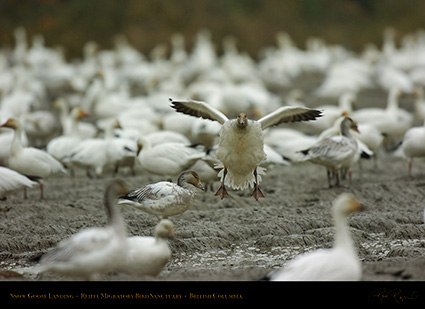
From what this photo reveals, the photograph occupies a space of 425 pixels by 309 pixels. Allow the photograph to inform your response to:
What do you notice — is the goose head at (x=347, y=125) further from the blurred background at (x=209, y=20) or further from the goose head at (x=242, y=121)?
the blurred background at (x=209, y=20)

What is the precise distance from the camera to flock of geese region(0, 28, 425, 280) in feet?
18.6

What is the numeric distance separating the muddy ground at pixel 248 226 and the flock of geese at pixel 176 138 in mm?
353

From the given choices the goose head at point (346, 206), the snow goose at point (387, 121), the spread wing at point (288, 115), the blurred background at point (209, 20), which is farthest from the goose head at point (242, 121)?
the blurred background at point (209, 20)

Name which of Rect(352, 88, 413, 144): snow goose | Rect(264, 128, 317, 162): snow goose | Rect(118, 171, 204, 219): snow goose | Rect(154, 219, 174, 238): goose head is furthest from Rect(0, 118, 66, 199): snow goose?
Rect(352, 88, 413, 144): snow goose

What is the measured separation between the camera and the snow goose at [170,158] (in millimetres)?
10070

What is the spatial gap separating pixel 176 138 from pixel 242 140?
9.42 ft

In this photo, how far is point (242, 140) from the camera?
910 centimetres

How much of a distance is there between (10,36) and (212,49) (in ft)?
28.6

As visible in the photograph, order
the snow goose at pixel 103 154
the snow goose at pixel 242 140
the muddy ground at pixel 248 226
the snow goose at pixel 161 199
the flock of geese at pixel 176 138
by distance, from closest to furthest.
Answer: the flock of geese at pixel 176 138
the muddy ground at pixel 248 226
the snow goose at pixel 161 199
the snow goose at pixel 242 140
the snow goose at pixel 103 154

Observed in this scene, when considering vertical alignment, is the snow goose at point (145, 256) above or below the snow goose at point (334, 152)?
below

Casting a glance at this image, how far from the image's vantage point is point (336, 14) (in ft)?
110

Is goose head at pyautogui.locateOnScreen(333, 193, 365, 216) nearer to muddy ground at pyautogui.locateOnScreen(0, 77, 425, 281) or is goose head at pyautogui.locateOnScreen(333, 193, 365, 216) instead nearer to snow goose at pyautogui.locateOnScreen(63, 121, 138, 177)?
muddy ground at pyautogui.locateOnScreen(0, 77, 425, 281)

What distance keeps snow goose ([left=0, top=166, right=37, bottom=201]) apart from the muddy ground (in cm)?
31
